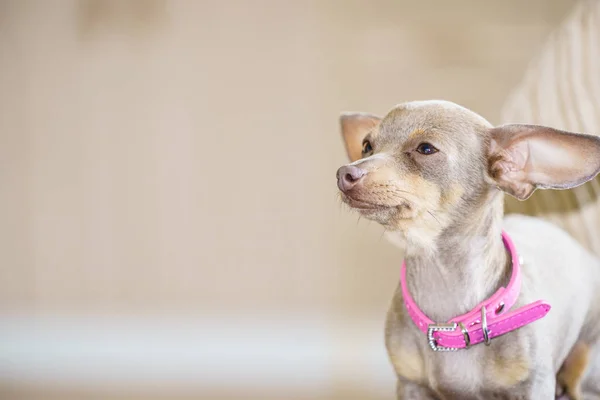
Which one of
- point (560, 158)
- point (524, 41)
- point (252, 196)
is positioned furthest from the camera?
point (252, 196)

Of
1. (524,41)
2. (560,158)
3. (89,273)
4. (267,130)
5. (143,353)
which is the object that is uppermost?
(524,41)

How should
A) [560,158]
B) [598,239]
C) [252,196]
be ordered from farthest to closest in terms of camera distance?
[252,196] < [598,239] < [560,158]

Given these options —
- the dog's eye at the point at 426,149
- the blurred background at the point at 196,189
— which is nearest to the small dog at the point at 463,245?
the dog's eye at the point at 426,149

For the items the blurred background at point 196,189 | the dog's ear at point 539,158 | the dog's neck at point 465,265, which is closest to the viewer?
the dog's ear at point 539,158

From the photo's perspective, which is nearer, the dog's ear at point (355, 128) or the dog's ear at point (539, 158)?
the dog's ear at point (539, 158)

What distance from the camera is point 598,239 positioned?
131 cm

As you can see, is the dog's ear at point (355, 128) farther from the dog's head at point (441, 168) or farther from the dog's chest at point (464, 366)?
the dog's chest at point (464, 366)

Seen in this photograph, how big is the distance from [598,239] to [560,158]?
600 mm

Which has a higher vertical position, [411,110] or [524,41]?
[524,41]

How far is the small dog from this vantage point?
0.81m

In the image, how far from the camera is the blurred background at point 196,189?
2.45 m

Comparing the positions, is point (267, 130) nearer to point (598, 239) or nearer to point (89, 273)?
point (89, 273)

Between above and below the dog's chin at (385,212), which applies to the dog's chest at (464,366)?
below

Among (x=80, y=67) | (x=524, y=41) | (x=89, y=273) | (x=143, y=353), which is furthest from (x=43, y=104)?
(x=524, y=41)
